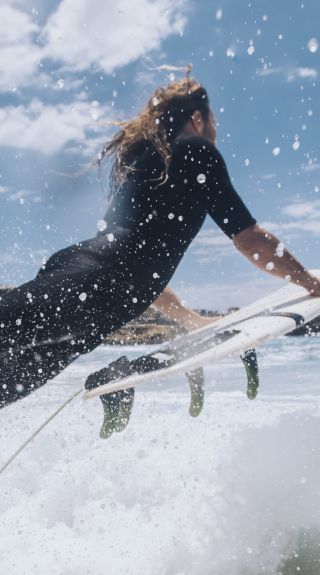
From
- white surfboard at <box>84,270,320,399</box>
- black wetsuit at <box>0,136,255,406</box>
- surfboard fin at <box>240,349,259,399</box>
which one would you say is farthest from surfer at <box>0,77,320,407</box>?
surfboard fin at <box>240,349,259,399</box>

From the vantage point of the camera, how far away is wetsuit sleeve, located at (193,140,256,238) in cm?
217

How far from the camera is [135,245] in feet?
6.77

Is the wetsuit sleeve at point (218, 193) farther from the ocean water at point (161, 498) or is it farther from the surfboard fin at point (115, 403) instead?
the ocean water at point (161, 498)

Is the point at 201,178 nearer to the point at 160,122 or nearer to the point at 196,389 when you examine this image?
the point at 160,122

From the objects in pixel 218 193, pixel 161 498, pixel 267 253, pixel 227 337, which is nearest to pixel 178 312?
pixel 227 337

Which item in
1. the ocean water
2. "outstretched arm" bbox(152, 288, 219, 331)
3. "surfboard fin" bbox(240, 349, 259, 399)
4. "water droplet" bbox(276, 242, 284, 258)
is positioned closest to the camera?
"water droplet" bbox(276, 242, 284, 258)

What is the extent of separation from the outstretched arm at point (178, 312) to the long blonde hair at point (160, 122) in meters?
1.02

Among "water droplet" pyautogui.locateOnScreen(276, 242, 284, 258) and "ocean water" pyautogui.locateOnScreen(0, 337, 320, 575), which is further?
"ocean water" pyautogui.locateOnScreen(0, 337, 320, 575)

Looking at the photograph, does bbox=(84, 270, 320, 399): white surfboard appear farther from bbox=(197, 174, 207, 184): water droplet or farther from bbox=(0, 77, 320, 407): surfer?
bbox=(197, 174, 207, 184): water droplet

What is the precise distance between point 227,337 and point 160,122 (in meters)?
1.12

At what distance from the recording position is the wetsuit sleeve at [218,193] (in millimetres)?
2170

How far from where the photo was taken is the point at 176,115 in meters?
2.28

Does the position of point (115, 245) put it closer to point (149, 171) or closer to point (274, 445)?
point (149, 171)

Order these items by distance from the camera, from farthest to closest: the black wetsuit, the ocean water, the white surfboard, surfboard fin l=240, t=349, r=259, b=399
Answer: the ocean water → surfboard fin l=240, t=349, r=259, b=399 → the white surfboard → the black wetsuit
